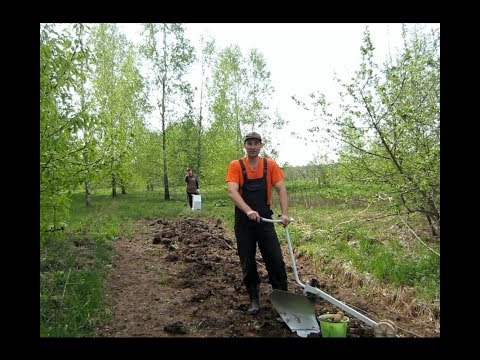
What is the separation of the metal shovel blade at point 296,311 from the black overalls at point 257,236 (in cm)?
51

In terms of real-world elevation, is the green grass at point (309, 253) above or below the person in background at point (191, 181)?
below

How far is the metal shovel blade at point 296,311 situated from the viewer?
164 inches

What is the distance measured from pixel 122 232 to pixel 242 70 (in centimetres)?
2115

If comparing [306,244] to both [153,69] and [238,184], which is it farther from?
[153,69]

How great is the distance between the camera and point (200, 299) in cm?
534

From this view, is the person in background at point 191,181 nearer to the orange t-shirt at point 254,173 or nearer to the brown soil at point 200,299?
the brown soil at point 200,299

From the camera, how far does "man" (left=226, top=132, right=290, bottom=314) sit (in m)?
4.81

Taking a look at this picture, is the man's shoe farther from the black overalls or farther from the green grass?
the green grass

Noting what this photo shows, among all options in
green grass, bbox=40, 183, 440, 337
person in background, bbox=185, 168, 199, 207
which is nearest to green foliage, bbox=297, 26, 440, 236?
green grass, bbox=40, 183, 440, 337

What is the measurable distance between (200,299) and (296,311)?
1.59 m

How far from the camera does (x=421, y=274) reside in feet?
17.5

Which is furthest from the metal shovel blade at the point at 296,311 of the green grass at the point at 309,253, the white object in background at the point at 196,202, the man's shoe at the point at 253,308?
the white object in background at the point at 196,202
